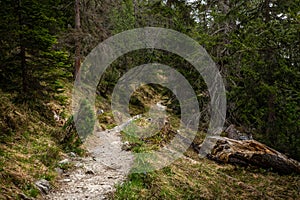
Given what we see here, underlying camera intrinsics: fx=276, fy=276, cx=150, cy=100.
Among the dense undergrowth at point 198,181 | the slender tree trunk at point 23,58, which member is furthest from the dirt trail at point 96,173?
the slender tree trunk at point 23,58

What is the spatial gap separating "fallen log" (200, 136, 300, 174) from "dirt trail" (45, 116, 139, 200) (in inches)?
179

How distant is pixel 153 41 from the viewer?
61.6 ft

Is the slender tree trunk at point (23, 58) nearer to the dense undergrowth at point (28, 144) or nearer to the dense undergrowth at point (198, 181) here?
the dense undergrowth at point (28, 144)

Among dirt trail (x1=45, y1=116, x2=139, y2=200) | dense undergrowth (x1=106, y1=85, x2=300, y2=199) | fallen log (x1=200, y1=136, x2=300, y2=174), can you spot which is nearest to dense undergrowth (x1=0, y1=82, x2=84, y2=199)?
dirt trail (x1=45, y1=116, x2=139, y2=200)

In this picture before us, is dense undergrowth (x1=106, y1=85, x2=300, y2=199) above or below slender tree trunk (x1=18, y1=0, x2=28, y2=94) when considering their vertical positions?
below

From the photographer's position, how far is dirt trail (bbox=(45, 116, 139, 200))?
6.62 metres

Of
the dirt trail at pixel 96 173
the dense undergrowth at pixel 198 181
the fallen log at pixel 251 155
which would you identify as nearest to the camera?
the dirt trail at pixel 96 173

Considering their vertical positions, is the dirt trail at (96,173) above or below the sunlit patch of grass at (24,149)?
below

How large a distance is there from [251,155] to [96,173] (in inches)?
276

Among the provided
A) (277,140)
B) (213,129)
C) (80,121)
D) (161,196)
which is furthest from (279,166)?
(80,121)

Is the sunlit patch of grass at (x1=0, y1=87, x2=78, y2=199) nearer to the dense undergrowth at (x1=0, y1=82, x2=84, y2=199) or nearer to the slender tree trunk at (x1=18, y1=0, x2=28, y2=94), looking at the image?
the dense undergrowth at (x1=0, y1=82, x2=84, y2=199)

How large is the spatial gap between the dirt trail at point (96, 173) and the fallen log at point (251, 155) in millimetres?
4558

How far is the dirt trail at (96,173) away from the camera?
6621 mm

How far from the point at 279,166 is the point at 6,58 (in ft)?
38.0
